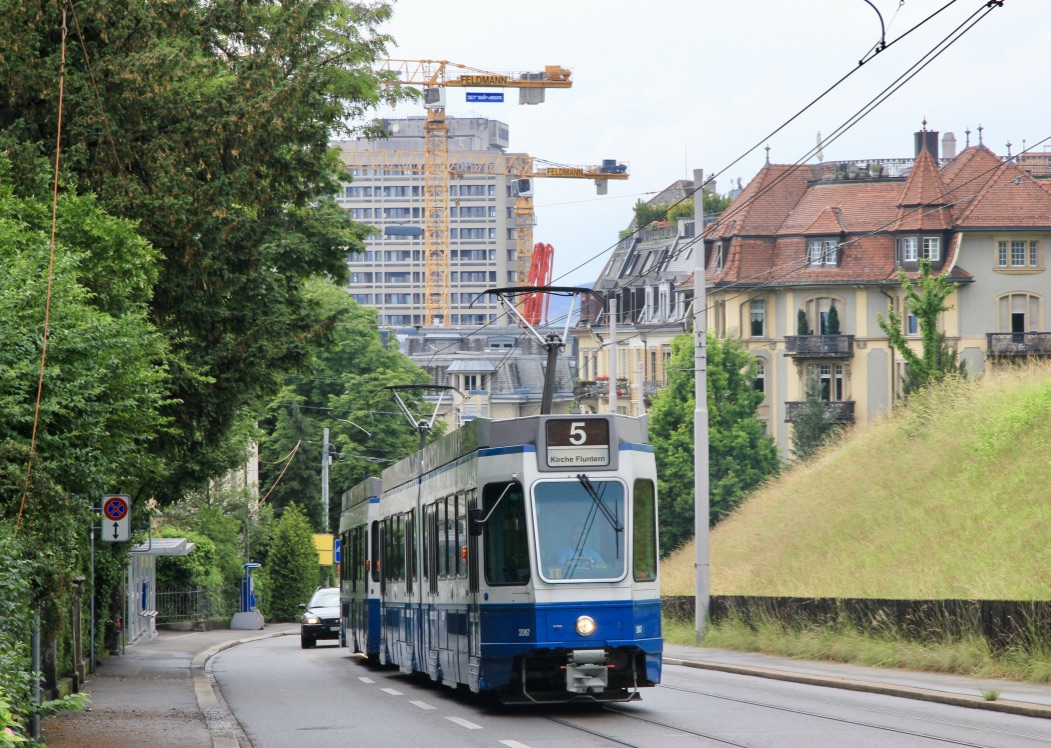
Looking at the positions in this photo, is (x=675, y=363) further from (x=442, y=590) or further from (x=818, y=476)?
(x=442, y=590)

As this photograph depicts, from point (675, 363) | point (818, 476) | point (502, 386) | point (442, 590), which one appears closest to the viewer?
point (442, 590)

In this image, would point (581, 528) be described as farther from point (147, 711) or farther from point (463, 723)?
point (147, 711)

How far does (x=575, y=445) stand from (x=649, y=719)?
296 cm

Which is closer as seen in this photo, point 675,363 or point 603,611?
point 603,611

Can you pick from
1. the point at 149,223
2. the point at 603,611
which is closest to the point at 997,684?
the point at 603,611

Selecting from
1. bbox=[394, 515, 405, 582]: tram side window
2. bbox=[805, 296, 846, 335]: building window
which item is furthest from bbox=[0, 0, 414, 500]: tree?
bbox=[805, 296, 846, 335]: building window

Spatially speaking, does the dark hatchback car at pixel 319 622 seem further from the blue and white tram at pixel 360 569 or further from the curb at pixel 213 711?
the curb at pixel 213 711

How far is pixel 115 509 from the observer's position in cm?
2428

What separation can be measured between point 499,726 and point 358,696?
5989mm

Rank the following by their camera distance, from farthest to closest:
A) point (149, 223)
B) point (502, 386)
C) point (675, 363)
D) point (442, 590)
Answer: point (502, 386)
point (675, 363)
point (149, 223)
point (442, 590)

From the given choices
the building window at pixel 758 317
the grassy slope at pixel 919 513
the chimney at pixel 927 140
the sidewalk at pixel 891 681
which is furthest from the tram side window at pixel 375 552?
the chimney at pixel 927 140

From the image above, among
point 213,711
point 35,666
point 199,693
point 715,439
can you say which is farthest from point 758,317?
point 35,666

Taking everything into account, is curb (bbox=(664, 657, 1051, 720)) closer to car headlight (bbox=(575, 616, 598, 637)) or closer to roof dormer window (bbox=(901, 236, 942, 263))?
car headlight (bbox=(575, 616, 598, 637))

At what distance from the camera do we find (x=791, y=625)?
94.4 ft
